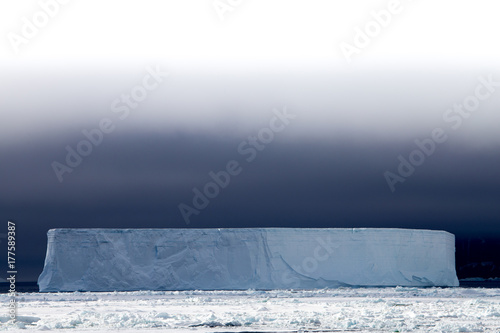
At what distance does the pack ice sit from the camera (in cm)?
2280

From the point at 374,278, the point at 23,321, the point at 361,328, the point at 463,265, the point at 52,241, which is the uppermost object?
the point at 463,265

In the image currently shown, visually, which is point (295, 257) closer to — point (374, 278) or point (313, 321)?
point (374, 278)

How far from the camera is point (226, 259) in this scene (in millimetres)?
23516

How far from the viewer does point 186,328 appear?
9.56 metres

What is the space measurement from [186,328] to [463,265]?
125 ft

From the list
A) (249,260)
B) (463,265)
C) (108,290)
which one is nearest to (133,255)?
(108,290)

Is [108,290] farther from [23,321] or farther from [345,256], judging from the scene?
[23,321]

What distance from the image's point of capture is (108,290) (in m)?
22.6

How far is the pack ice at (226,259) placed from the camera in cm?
2280

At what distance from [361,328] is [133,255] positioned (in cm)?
1437

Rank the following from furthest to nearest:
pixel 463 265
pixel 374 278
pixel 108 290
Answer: pixel 463 265, pixel 374 278, pixel 108 290

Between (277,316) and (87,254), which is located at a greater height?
(87,254)

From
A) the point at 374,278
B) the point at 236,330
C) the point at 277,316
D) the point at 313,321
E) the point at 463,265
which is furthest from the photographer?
the point at 463,265

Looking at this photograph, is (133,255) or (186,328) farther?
(133,255)
